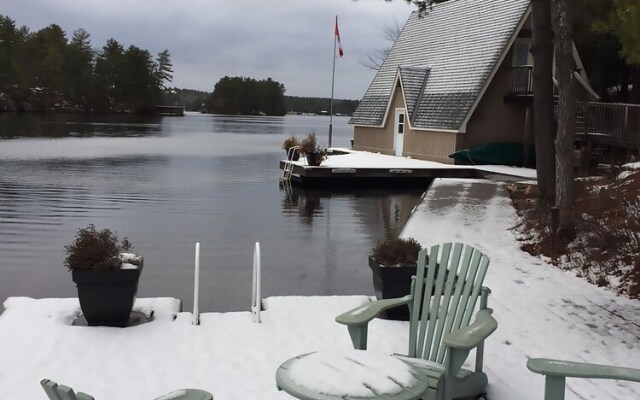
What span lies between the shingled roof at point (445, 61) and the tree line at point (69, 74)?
76710 millimetres

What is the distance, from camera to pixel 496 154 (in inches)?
997

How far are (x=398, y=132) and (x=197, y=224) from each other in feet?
57.7

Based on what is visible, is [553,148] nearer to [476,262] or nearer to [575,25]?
[476,262]

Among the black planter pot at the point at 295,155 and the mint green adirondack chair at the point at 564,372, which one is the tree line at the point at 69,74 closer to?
the black planter pot at the point at 295,155

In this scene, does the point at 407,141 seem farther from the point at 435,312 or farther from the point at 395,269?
the point at 435,312

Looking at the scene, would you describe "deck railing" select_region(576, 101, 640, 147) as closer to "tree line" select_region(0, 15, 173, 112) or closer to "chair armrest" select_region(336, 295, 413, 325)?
"chair armrest" select_region(336, 295, 413, 325)

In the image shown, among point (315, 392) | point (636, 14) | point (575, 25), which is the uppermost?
point (575, 25)

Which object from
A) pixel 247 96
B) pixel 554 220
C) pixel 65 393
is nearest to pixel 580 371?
pixel 65 393

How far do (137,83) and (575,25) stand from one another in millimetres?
101546

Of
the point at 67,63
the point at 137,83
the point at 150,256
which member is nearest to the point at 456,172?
the point at 150,256

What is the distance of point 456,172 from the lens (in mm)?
22625

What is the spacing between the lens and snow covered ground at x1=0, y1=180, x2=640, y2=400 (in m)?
4.64

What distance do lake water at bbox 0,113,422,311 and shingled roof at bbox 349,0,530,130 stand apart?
6.66 metres

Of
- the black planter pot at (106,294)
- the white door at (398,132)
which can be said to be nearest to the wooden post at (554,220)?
the black planter pot at (106,294)
